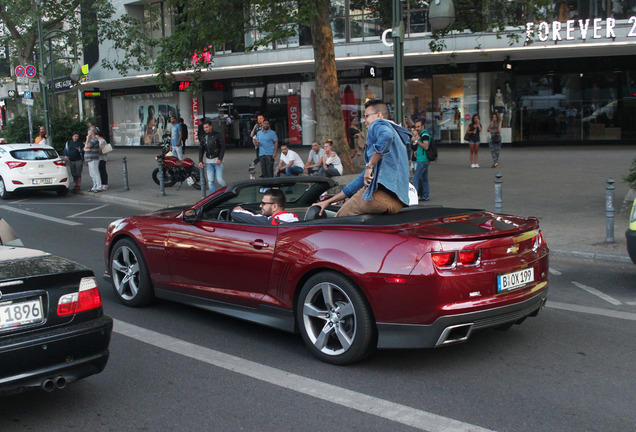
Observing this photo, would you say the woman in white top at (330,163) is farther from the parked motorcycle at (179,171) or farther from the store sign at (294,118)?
the store sign at (294,118)

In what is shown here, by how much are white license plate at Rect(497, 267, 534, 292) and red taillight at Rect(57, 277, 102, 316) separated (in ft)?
9.05

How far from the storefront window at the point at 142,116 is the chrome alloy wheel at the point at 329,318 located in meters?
33.5

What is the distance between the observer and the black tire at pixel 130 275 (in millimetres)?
6430

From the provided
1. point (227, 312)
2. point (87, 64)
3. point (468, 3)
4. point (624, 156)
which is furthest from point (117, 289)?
point (87, 64)

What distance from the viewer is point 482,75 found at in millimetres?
28531

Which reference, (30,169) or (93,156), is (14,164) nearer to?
(30,169)

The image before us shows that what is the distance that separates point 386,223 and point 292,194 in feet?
6.03

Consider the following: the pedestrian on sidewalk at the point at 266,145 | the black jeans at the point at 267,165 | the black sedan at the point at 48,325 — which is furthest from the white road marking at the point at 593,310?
the black jeans at the point at 267,165

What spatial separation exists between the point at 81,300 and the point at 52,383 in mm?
522

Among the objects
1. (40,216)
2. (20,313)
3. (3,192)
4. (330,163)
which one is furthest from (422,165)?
(3,192)

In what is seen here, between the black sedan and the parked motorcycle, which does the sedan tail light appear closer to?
the black sedan

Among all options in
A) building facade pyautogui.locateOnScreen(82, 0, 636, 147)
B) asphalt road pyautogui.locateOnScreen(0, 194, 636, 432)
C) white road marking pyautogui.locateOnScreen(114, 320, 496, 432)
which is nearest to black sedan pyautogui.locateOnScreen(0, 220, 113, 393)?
asphalt road pyautogui.locateOnScreen(0, 194, 636, 432)

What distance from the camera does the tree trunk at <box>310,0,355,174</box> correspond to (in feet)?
55.5

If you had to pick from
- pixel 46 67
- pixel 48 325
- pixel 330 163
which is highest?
pixel 46 67
